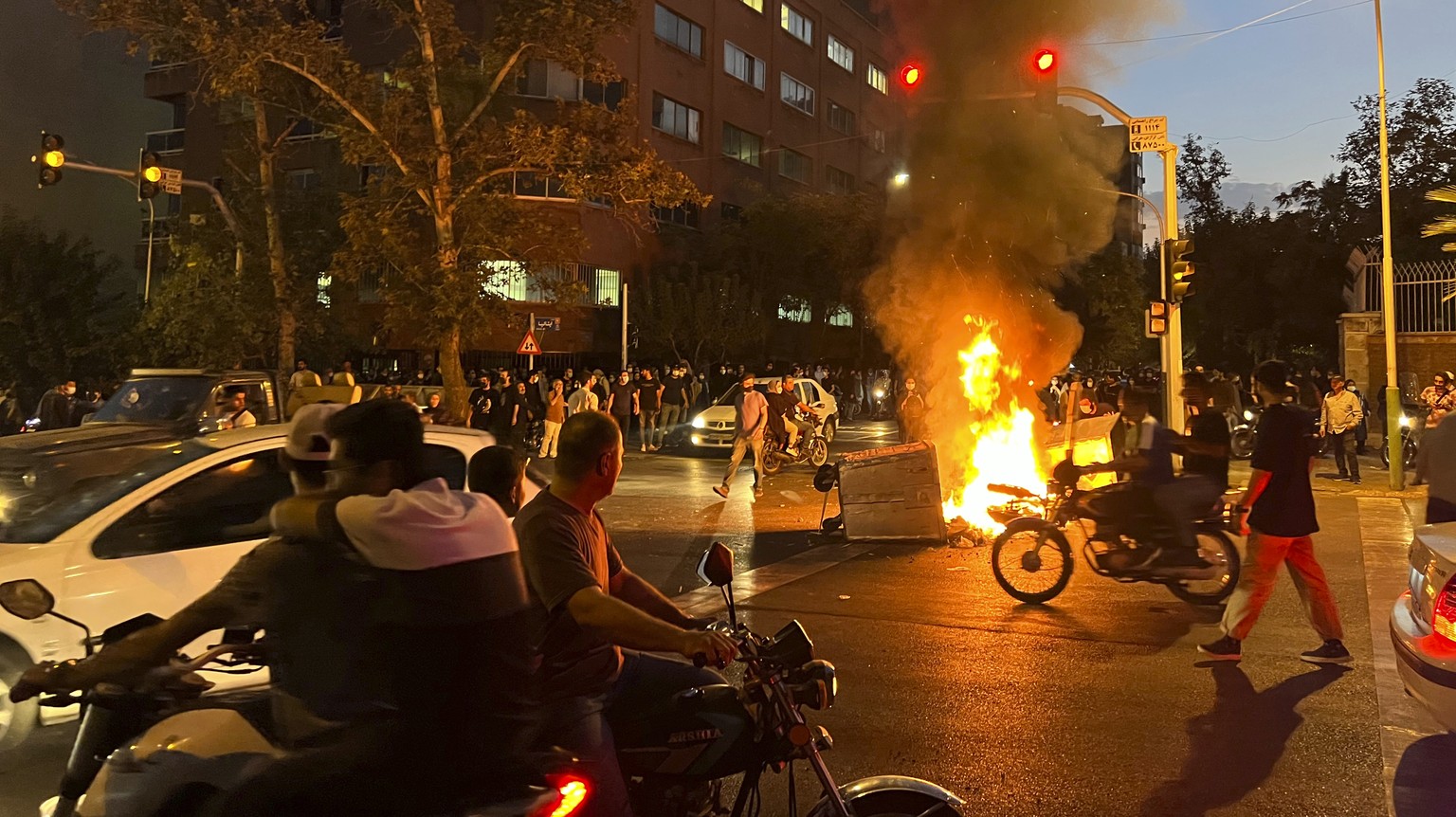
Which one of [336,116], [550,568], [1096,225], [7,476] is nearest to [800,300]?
[336,116]

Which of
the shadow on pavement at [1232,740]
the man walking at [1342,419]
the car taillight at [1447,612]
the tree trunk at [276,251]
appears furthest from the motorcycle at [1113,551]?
the tree trunk at [276,251]

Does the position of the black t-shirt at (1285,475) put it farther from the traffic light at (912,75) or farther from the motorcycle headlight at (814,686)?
the traffic light at (912,75)

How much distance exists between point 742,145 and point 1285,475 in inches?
1452

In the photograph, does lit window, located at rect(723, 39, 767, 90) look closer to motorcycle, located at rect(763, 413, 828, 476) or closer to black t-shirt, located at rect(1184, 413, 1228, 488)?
motorcycle, located at rect(763, 413, 828, 476)

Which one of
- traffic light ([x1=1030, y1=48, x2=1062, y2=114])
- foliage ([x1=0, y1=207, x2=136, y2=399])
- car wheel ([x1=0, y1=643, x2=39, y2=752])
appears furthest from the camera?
foliage ([x1=0, y1=207, x2=136, y2=399])

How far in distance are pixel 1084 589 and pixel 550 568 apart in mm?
7029

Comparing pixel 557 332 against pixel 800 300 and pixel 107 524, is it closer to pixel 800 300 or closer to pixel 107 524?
pixel 800 300

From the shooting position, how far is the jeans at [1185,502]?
7.95 metres

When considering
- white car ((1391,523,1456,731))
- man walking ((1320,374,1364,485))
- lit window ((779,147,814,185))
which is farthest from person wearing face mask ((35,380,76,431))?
lit window ((779,147,814,185))

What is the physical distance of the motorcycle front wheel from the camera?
841 cm

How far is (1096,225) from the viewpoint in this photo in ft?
53.9

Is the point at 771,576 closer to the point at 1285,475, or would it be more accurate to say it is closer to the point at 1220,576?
the point at 1220,576

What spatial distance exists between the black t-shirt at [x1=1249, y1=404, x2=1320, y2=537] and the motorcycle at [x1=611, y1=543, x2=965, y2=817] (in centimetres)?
441

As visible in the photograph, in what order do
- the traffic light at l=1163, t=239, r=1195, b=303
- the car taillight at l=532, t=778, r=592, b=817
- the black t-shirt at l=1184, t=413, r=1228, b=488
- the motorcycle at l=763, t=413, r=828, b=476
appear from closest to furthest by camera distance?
the car taillight at l=532, t=778, r=592, b=817, the black t-shirt at l=1184, t=413, r=1228, b=488, the traffic light at l=1163, t=239, r=1195, b=303, the motorcycle at l=763, t=413, r=828, b=476
